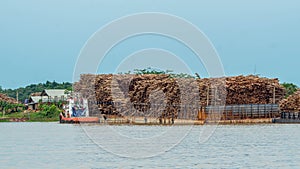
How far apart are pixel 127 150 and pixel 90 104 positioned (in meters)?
51.5

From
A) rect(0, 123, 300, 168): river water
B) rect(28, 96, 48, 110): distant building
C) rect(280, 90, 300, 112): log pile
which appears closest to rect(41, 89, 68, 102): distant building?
rect(28, 96, 48, 110): distant building

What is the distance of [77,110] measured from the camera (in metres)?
81.5

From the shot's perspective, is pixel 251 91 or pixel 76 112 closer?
pixel 76 112

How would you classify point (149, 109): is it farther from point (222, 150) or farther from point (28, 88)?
point (28, 88)

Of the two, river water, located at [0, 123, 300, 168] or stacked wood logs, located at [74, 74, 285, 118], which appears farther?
stacked wood logs, located at [74, 74, 285, 118]

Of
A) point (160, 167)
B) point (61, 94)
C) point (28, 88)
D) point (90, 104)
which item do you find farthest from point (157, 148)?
point (28, 88)

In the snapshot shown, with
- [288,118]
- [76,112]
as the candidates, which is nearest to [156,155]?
[76,112]

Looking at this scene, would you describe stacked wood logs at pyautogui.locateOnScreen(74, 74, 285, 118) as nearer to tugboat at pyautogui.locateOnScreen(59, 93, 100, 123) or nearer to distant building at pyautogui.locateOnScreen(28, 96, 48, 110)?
tugboat at pyautogui.locateOnScreen(59, 93, 100, 123)

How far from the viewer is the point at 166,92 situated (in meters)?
82.2

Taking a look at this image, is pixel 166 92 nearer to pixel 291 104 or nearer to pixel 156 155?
pixel 291 104

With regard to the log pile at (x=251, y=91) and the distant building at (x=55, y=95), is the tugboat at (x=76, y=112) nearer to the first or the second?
the log pile at (x=251, y=91)

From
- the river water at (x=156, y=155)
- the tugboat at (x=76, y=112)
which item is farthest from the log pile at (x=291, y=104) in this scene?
the river water at (x=156, y=155)

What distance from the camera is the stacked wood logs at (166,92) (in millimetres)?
81750

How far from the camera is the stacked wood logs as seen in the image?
268 feet
